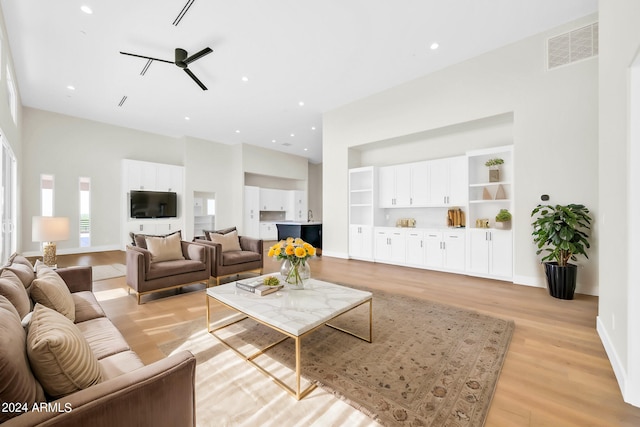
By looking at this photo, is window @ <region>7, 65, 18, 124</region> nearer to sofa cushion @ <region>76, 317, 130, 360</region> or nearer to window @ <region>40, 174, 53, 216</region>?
window @ <region>40, 174, 53, 216</region>

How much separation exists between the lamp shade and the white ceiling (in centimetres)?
258

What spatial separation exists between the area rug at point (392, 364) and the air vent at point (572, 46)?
146 inches

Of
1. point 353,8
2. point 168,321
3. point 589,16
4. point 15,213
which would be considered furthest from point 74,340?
point 15,213

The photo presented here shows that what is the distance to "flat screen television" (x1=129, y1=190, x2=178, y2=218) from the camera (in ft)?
24.8

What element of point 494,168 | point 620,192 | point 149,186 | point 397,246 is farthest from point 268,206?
point 620,192

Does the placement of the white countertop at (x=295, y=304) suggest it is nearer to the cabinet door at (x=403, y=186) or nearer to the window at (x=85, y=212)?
the cabinet door at (x=403, y=186)

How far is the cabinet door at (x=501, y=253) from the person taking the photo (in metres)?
4.13

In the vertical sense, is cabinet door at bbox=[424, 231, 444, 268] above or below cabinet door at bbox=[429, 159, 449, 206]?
below

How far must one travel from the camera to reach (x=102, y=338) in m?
1.60

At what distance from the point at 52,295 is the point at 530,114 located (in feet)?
18.5

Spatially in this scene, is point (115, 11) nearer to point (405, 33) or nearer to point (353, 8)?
point (353, 8)

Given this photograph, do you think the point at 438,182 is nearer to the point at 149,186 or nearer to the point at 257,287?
the point at 257,287

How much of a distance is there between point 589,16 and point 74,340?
5.97m

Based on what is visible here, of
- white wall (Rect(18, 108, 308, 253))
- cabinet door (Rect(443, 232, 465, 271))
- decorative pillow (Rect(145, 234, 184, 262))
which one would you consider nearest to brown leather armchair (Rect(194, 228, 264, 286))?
decorative pillow (Rect(145, 234, 184, 262))
